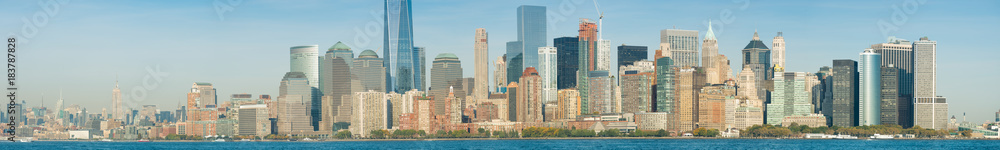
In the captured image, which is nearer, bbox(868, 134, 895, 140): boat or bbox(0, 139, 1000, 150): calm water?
bbox(0, 139, 1000, 150): calm water

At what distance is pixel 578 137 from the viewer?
19975 centimetres

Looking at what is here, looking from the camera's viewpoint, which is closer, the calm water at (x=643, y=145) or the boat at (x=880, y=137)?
the calm water at (x=643, y=145)

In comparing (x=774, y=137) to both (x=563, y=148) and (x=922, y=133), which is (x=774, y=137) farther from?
(x=563, y=148)

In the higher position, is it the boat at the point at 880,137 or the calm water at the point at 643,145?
the calm water at the point at 643,145

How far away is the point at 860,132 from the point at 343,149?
3576 inches

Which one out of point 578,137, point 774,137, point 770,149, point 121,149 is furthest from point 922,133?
point 121,149

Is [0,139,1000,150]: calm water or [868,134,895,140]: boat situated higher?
[0,139,1000,150]: calm water

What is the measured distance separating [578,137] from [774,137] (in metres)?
31.4

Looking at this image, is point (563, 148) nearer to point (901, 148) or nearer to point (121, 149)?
point (901, 148)

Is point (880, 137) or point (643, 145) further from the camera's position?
point (880, 137)

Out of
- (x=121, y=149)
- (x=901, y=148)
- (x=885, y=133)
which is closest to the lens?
(x=901, y=148)

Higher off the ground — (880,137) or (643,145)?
(643,145)

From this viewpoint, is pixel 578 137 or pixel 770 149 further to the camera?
pixel 578 137

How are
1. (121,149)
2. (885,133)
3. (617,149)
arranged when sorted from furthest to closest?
(885,133) < (121,149) < (617,149)
